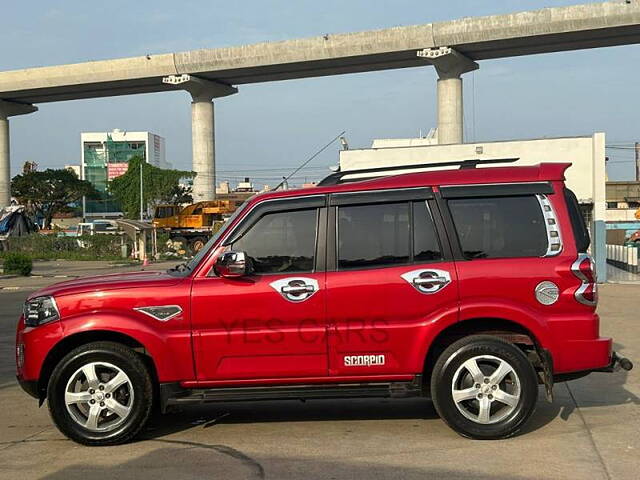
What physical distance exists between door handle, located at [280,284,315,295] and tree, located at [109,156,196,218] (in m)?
73.2

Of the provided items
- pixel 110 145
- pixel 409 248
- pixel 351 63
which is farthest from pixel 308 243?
pixel 110 145

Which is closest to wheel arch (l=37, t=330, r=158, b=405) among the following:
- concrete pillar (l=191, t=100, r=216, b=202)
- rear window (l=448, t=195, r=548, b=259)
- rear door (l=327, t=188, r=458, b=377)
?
rear door (l=327, t=188, r=458, b=377)

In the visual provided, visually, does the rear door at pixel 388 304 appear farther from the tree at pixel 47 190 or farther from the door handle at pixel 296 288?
the tree at pixel 47 190

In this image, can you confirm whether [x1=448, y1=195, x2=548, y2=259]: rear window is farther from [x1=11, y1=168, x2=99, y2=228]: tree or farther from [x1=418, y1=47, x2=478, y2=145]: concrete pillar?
[x1=11, y1=168, x2=99, y2=228]: tree

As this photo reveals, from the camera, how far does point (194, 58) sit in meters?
55.4

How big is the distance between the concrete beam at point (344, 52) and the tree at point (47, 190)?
24426mm

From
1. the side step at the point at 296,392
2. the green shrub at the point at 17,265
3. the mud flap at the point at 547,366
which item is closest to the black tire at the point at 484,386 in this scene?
the mud flap at the point at 547,366

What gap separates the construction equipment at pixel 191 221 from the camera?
4912 cm

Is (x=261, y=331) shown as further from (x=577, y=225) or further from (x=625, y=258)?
(x=625, y=258)

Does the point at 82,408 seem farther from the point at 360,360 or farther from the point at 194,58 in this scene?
the point at 194,58

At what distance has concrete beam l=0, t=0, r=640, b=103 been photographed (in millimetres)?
44594

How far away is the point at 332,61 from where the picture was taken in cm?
5138

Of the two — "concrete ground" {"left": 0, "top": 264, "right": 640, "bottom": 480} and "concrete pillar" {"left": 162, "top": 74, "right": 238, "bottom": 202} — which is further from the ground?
"concrete pillar" {"left": 162, "top": 74, "right": 238, "bottom": 202}

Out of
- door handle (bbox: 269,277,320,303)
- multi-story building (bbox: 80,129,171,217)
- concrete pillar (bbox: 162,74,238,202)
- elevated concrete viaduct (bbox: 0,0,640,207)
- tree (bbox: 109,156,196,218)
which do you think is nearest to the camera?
door handle (bbox: 269,277,320,303)
